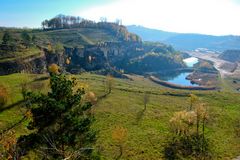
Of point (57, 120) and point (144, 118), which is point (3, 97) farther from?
point (57, 120)

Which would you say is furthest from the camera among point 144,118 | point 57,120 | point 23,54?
point 23,54

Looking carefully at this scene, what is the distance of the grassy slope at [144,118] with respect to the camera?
6462cm

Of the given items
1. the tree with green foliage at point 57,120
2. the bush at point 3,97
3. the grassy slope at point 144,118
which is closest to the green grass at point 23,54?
the grassy slope at point 144,118

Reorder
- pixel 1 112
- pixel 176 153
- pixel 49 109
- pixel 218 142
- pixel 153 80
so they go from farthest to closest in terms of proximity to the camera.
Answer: pixel 153 80 < pixel 1 112 < pixel 218 142 < pixel 176 153 < pixel 49 109

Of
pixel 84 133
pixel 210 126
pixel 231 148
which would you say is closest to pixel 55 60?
pixel 210 126

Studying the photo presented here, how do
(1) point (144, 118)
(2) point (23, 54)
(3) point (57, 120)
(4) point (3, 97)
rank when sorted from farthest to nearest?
(2) point (23, 54) < (1) point (144, 118) < (4) point (3, 97) < (3) point (57, 120)

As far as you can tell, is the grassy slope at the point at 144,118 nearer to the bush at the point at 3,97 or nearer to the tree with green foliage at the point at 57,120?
the bush at the point at 3,97

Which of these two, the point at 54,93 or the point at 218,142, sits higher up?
the point at 54,93

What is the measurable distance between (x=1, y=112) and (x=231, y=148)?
2334 inches

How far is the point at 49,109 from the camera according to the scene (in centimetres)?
3525

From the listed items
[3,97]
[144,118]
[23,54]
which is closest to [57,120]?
[3,97]

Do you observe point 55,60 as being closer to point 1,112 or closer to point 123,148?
point 1,112

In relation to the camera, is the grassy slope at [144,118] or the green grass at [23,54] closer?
the grassy slope at [144,118]

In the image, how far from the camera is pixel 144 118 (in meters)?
83.9
